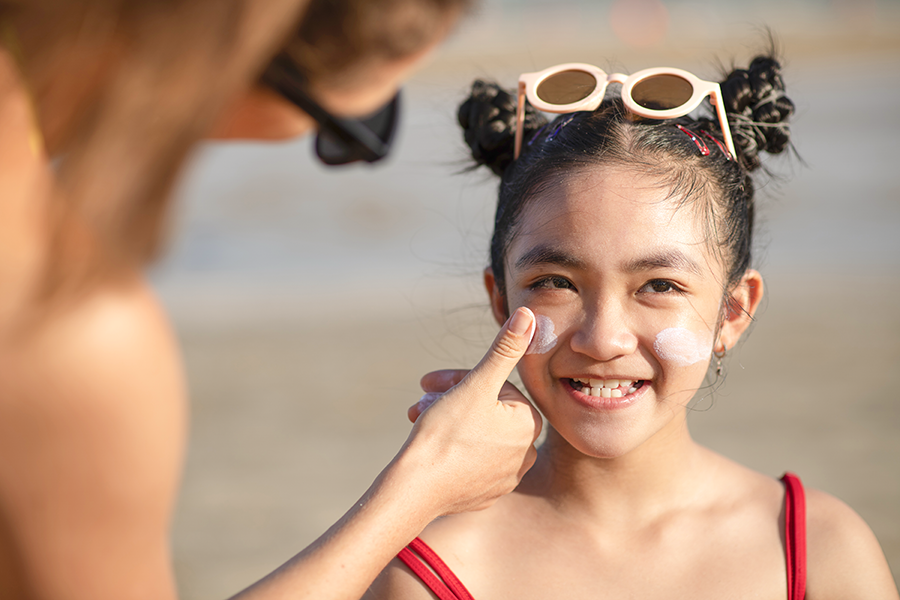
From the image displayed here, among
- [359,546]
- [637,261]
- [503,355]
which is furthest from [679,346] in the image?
[359,546]

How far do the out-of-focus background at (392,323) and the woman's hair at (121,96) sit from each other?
121 millimetres

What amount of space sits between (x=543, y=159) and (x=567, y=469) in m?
0.92

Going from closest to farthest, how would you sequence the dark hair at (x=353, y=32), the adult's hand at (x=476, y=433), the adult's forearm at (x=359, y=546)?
the dark hair at (x=353, y=32) → the adult's forearm at (x=359, y=546) → the adult's hand at (x=476, y=433)

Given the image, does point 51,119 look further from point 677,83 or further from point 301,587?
point 677,83

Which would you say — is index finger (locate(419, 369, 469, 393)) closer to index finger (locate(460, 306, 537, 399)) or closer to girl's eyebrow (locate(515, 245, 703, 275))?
index finger (locate(460, 306, 537, 399))

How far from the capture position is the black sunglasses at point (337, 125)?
1.60m

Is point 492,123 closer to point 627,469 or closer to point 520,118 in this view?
point 520,118

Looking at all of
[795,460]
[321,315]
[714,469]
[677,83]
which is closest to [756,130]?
[677,83]

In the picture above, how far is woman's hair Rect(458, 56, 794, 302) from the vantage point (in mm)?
2213

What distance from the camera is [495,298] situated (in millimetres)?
2494

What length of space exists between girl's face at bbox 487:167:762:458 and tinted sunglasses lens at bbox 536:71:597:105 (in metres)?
0.29

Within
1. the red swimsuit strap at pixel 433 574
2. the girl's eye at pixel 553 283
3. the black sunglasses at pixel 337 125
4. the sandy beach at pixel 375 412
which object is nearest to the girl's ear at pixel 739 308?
the girl's eye at pixel 553 283

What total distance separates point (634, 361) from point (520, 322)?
322 millimetres

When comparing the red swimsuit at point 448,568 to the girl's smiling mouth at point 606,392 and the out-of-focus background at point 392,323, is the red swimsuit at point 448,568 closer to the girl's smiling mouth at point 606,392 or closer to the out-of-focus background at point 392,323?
the girl's smiling mouth at point 606,392
